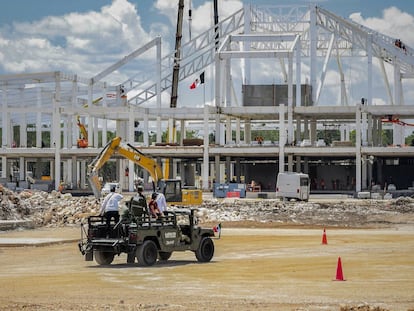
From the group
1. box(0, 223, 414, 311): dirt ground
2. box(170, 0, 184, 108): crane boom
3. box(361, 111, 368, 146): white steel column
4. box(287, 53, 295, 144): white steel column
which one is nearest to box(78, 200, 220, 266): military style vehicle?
box(0, 223, 414, 311): dirt ground

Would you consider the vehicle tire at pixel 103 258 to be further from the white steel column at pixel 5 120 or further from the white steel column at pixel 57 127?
the white steel column at pixel 5 120

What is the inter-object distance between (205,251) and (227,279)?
14.0 ft

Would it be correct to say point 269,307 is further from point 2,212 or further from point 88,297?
point 2,212

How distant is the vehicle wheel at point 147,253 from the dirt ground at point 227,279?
10.1 inches

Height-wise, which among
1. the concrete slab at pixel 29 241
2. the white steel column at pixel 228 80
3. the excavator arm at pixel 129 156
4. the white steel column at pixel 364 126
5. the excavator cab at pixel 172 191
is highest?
the white steel column at pixel 228 80

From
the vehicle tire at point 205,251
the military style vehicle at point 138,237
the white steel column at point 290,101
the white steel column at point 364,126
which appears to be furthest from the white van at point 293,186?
the military style vehicle at point 138,237

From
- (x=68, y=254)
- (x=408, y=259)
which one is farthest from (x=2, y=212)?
(x=408, y=259)

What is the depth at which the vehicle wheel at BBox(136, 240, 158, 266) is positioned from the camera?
2383 centimetres

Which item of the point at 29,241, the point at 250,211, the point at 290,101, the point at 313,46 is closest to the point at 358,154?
the point at 290,101

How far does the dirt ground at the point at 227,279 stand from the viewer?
17375 millimetres

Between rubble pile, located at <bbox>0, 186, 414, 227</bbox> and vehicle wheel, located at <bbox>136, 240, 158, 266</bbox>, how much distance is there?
23385mm

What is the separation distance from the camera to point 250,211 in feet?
192

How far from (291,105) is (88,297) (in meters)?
79.5

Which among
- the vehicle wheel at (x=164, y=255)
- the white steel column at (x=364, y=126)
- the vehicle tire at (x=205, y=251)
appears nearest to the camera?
the vehicle tire at (x=205, y=251)
